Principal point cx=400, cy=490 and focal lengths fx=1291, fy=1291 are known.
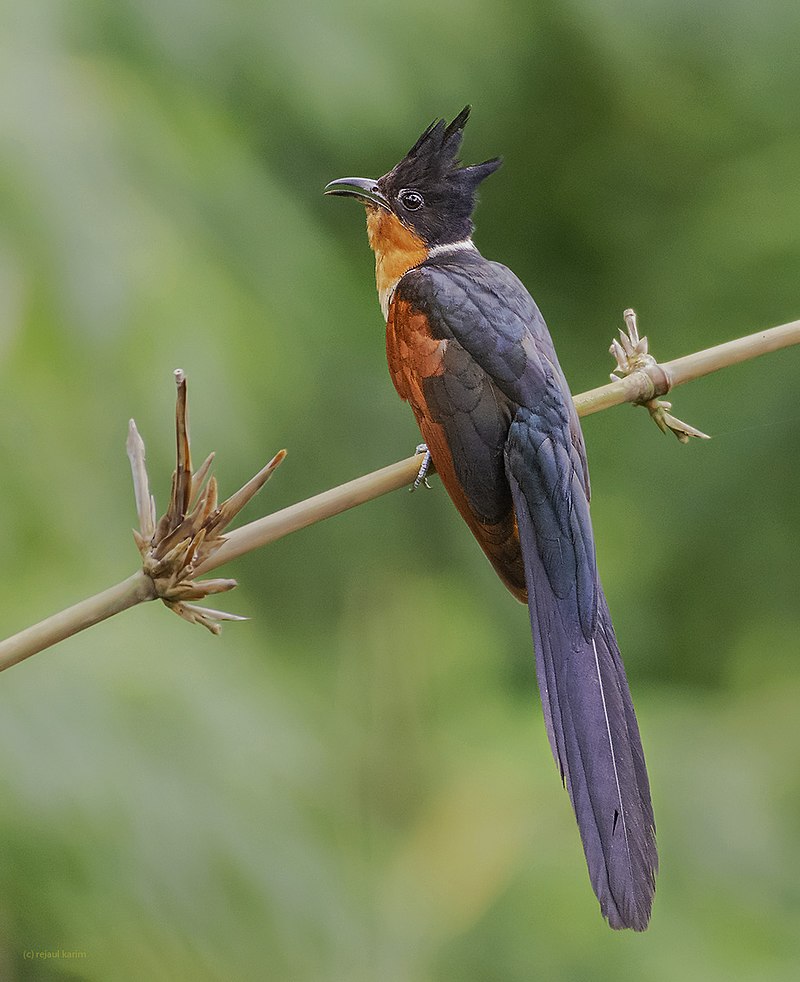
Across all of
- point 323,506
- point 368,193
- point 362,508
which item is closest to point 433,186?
point 368,193

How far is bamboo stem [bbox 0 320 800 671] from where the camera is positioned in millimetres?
1354

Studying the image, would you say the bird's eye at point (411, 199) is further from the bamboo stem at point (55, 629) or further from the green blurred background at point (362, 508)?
the bamboo stem at point (55, 629)

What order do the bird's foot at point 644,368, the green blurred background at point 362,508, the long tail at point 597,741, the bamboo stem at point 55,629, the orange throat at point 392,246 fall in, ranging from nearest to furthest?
the bamboo stem at point 55,629 → the long tail at point 597,741 → the bird's foot at point 644,368 → the green blurred background at point 362,508 → the orange throat at point 392,246

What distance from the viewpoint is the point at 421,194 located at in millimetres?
2674

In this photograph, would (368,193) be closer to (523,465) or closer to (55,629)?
(523,465)

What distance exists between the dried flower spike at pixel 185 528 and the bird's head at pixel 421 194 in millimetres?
1305

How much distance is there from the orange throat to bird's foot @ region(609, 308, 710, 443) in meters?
0.65

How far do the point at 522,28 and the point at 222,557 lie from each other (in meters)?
2.58

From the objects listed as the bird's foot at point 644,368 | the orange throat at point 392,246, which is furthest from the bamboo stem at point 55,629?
the orange throat at point 392,246

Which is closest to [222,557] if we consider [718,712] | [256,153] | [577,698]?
[577,698]

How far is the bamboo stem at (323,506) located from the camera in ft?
4.44

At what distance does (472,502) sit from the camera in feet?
6.85

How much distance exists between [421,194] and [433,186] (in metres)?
0.03

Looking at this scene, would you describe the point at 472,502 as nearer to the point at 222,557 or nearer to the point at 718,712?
the point at 222,557
